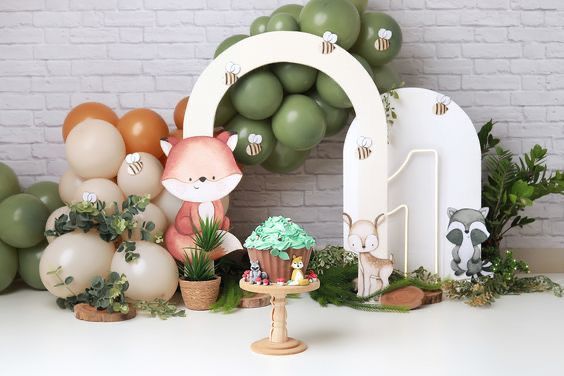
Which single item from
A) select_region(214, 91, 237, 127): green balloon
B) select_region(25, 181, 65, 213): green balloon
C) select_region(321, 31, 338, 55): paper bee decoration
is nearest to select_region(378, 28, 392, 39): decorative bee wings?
select_region(321, 31, 338, 55): paper bee decoration

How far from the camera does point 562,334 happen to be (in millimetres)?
3074

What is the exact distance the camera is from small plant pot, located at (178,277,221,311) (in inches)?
138

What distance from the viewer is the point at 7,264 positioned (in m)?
3.76

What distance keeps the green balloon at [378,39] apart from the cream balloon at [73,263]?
149cm

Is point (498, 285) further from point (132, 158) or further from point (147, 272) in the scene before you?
point (132, 158)

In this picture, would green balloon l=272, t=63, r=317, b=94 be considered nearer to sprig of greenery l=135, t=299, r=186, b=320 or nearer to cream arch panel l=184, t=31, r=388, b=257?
cream arch panel l=184, t=31, r=388, b=257

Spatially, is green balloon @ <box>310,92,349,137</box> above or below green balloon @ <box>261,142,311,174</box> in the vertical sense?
above

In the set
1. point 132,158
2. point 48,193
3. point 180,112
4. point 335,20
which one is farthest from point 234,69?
point 48,193

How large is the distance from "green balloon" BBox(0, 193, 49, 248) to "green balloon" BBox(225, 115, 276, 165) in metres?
0.93

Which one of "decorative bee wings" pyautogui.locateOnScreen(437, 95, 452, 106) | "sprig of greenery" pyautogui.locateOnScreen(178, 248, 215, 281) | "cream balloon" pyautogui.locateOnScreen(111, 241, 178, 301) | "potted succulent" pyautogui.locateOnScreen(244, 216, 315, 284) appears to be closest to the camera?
"potted succulent" pyautogui.locateOnScreen(244, 216, 315, 284)

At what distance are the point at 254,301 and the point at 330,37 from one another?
3.92 feet

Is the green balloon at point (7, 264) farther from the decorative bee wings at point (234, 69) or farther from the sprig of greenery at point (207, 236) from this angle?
the decorative bee wings at point (234, 69)

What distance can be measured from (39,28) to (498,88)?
2.33 metres

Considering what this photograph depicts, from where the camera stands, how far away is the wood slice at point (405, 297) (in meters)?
3.47
